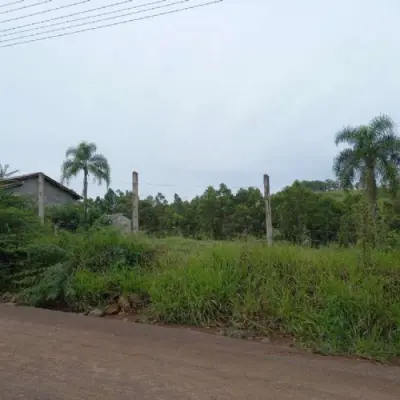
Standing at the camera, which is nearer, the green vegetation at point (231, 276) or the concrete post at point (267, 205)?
the green vegetation at point (231, 276)

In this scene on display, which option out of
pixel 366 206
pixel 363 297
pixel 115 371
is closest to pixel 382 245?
pixel 366 206

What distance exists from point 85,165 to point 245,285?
22.0 m

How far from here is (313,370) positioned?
17.7ft

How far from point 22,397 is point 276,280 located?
16.1 ft

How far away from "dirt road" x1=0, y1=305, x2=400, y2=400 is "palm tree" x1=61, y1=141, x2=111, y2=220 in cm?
2193

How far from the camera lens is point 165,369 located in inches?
202

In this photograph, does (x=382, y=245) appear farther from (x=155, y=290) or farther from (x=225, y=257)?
(x=155, y=290)

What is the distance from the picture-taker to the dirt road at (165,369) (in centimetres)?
439

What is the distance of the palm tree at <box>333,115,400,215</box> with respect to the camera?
26203mm

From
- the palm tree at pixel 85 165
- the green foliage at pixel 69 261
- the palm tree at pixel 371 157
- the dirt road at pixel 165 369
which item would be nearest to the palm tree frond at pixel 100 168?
the palm tree at pixel 85 165

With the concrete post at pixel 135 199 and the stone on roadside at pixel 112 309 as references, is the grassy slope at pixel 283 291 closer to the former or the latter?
the stone on roadside at pixel 112 309

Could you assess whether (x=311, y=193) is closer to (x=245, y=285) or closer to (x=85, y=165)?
(x=85, y=165)

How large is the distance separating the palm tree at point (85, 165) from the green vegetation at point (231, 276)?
51.7ft

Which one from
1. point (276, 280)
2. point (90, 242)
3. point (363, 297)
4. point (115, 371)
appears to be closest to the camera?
point (115, 371)
